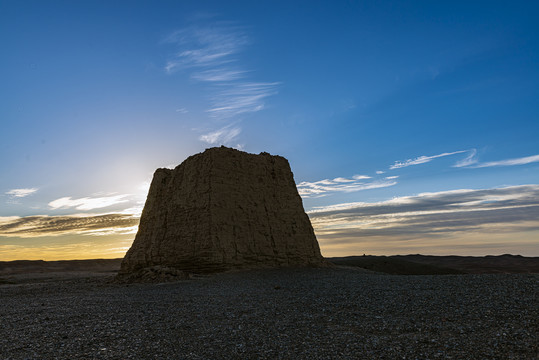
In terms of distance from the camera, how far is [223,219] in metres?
25.0

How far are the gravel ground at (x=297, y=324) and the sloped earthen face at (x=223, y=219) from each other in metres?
8.94

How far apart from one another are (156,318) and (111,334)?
6.47 feet

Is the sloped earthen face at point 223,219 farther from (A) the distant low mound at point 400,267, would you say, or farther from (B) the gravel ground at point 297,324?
(A) the distant low mound at point 400,267

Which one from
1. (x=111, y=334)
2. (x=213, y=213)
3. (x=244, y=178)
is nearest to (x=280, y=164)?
(x=244, y=178)

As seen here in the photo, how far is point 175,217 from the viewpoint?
2647cm

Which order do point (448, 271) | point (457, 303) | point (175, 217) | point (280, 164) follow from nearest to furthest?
point (457, 303) → point (175, 217) → point (280, 164) → point (448, 271)

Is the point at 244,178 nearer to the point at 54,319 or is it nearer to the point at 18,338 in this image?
A: the point at 54,319

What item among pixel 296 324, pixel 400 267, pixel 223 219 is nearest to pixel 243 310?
pixel 296 324

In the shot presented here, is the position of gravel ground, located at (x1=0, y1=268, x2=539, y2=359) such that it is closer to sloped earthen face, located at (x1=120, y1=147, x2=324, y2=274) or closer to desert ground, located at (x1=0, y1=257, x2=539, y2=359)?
desert ground, located at (x1=0, y1=257, x2=539, y2=359)

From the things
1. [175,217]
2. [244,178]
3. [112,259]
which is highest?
[244,178]

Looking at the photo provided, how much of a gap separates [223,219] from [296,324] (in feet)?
52.4

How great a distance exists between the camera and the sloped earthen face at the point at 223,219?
2442cm

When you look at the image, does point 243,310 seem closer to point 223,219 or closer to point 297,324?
point 297,324

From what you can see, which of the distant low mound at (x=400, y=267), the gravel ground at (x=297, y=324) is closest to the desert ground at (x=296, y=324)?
the gravel ground at (x=297, y=324)
